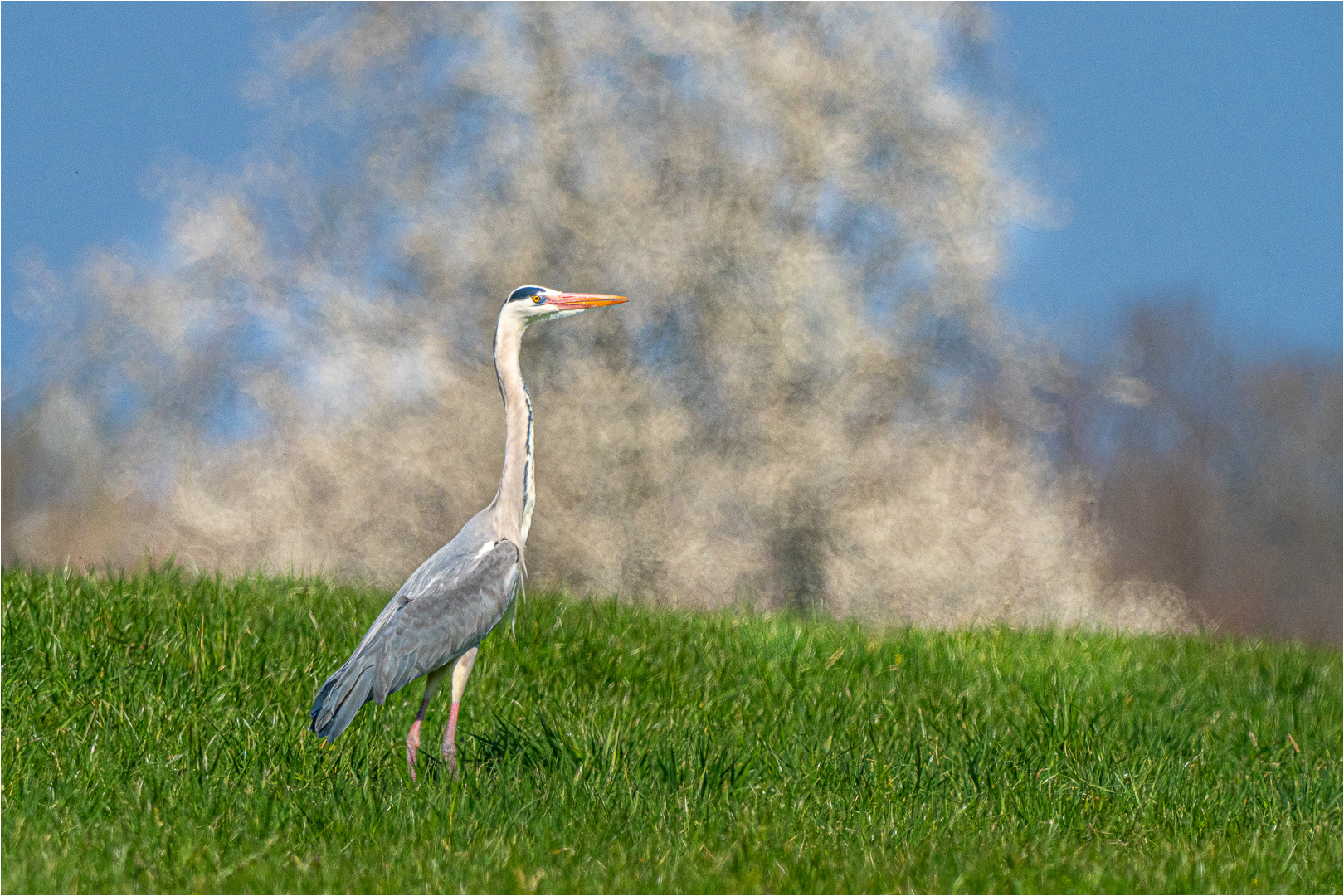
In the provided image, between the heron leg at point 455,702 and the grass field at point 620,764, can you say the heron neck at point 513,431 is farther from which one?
the grass field at point 620,764

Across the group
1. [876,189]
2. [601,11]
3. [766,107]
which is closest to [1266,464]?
[876,189]

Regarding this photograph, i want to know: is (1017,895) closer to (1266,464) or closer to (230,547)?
(230,547)

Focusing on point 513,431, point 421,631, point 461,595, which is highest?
point 513,431

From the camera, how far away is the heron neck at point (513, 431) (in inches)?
229

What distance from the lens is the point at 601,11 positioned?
14.6 metres

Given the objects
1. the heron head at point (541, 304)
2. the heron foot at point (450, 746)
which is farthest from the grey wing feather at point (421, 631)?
the heron head at point (541, 304)

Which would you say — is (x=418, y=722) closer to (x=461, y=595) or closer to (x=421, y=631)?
(x=421, y=631)

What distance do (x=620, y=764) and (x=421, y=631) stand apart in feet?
3.65

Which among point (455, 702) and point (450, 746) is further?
point (455, 702)

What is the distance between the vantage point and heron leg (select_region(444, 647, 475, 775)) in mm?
5719

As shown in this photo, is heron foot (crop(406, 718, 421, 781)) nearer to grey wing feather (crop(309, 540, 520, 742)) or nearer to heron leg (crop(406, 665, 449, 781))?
heron leg (crop(406, 665, 449, 781))

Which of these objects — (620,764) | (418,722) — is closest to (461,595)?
(418,722)

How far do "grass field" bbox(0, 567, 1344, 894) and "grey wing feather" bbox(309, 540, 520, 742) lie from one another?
1.10 ft

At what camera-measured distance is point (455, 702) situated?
5.89m
